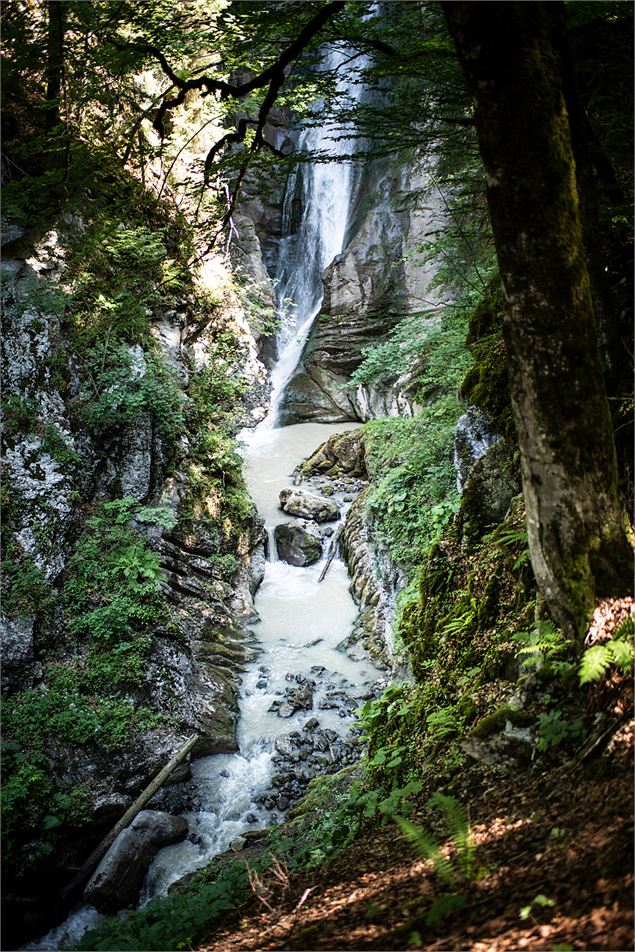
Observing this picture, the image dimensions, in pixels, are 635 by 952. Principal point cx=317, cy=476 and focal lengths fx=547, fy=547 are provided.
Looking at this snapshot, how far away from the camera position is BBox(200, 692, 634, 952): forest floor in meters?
1.94

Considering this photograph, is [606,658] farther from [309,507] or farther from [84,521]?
[309,507]

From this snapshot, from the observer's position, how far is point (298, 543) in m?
14.0

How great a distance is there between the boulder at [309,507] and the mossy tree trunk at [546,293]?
39.8 ft

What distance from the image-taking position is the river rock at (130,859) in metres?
6.13

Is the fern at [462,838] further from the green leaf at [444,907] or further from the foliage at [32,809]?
the foliage at [32,809]

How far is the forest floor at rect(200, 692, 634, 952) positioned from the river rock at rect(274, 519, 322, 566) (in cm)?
1035

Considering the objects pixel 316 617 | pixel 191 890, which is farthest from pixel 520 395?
pixel 316 617

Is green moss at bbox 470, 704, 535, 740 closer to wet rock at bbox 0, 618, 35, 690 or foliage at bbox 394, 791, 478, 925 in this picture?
foliage at bbox 394, 791, 478, 925

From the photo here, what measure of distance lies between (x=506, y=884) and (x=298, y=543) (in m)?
11.8

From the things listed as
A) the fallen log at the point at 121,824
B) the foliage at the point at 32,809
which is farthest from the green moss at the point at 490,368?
the foliage at the point at 32,809

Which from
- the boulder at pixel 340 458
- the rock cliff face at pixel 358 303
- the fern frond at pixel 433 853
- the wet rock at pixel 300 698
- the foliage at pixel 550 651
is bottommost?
the wet rock at pixel 300 698

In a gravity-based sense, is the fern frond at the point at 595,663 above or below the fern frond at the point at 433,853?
above

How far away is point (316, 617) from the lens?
12.0 m

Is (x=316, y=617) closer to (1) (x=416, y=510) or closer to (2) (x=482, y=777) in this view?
(1) (x=416, y=510)
